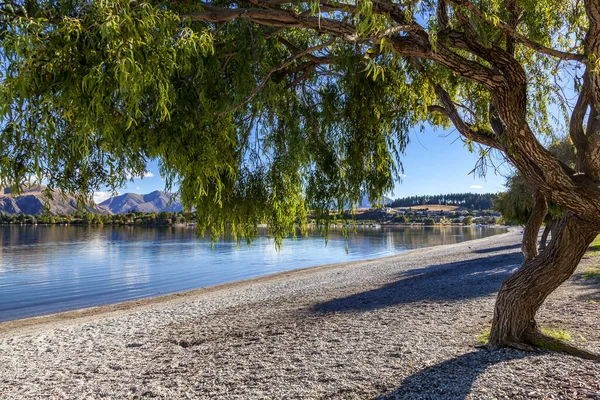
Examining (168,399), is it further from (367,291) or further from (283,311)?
(367,291)

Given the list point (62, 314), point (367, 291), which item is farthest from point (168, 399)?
point (62, 314)

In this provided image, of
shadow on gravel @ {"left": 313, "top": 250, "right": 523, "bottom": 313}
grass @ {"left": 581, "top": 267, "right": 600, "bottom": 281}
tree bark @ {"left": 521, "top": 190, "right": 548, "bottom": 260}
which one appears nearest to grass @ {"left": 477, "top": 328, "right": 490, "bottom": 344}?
tree bark @ {"left": 521, "top": 190, "right": 548, "bottom": 260}

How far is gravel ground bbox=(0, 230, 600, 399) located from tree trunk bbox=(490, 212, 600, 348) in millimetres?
396

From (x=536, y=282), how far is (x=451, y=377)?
1.82 metres

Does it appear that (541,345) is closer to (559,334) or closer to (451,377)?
(559,334)

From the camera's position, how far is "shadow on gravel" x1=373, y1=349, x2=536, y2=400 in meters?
5.23

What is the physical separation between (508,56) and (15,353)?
1130 centimetres

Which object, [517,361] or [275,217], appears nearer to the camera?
[275,217]

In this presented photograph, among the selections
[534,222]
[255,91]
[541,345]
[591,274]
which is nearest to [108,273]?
[591,274]

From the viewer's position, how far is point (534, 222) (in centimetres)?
790

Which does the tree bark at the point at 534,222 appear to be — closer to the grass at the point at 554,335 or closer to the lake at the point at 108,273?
the grass at the point at 554,335

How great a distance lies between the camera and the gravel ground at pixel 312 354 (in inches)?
221

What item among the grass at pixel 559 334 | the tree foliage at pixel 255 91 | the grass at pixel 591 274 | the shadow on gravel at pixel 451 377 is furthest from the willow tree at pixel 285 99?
the grass at pixel 591 274

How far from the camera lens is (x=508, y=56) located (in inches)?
193
